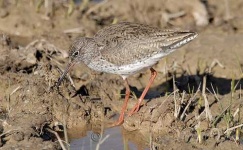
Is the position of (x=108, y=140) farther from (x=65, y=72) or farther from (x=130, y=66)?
(x=65, y=72)

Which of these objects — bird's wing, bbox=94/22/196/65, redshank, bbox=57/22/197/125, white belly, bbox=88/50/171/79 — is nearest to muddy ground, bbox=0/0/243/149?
redshank, bbox=57/22/197/125

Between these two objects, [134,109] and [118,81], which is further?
[118,81]

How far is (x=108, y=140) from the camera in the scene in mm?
8148

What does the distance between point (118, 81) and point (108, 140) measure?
1.71m

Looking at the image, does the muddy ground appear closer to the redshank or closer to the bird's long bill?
the bird's long bill

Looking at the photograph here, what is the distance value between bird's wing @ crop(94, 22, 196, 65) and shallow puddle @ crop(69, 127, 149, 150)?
A: 2.98 feet

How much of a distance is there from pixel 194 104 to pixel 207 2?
13.5 ft

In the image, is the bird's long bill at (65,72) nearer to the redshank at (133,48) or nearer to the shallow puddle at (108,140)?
the redshank at (133,48)

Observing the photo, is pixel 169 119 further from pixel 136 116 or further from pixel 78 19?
pixel 78 19

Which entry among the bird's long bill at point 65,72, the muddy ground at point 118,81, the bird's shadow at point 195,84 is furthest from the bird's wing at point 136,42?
the bird's shadow at point 195,84

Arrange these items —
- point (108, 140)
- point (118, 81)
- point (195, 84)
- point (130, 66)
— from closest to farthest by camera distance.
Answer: point (108, 140)
point (130, 66)
point (118, 81)
point (195, 84)

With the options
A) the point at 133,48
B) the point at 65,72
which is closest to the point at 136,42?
the point at 133,48

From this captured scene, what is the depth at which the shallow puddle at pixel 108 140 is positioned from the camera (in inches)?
312

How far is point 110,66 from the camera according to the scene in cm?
871
